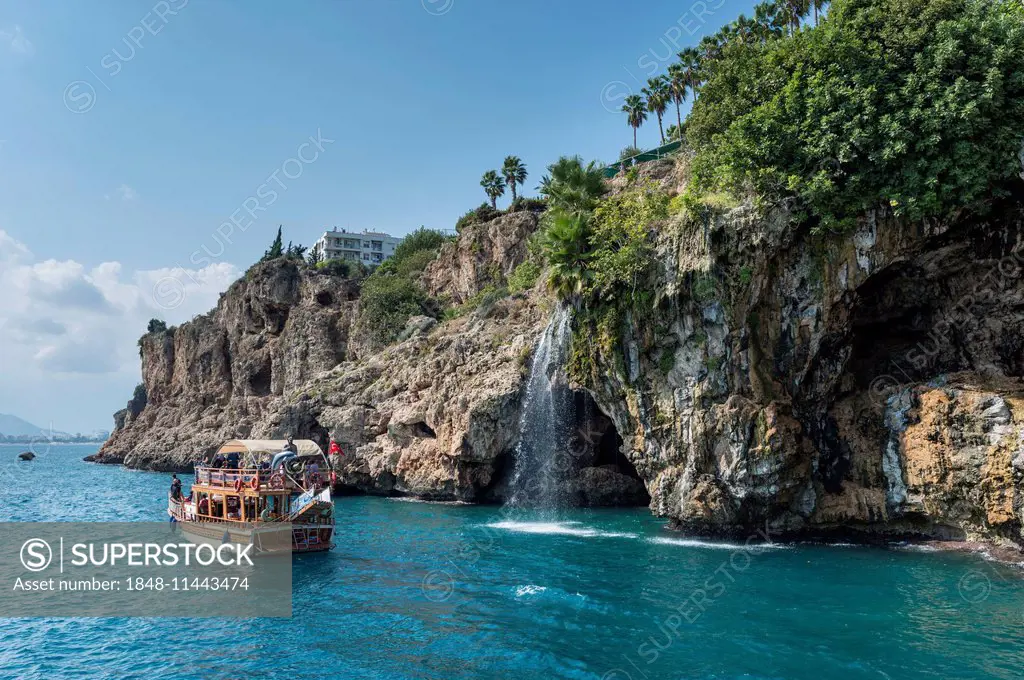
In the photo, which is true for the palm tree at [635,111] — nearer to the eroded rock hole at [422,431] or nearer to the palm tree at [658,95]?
the palm tree at [658,95]

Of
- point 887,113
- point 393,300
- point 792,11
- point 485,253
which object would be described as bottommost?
point 887,113

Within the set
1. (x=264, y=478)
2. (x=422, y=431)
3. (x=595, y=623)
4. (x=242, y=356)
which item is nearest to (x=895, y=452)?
(x=595, y=623)

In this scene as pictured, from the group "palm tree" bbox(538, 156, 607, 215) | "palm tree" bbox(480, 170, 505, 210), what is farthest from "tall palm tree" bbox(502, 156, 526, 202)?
"palm tree" bbox(538, 156, 607, 215)

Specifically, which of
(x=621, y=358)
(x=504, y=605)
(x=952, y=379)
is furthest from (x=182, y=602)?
(x=952, y=379)

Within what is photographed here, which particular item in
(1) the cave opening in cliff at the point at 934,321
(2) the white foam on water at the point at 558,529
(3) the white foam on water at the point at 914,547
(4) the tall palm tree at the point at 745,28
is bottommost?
(3) the white foam on water at the point at 914,547

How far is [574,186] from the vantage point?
3177 cm

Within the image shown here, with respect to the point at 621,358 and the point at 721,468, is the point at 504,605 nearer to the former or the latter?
the point at 721,468

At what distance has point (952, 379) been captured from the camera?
2300 cm

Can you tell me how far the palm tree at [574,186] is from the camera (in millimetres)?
31016

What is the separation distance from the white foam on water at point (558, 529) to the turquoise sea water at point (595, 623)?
239cm

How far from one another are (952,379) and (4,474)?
328ft

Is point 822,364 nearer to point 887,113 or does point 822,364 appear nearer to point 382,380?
point 887,113

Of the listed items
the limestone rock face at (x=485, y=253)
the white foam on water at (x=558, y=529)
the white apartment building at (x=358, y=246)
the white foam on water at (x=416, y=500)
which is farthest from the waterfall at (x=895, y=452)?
the white apartment building at (x=358, y=246)

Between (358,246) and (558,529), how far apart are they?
99.5 m
